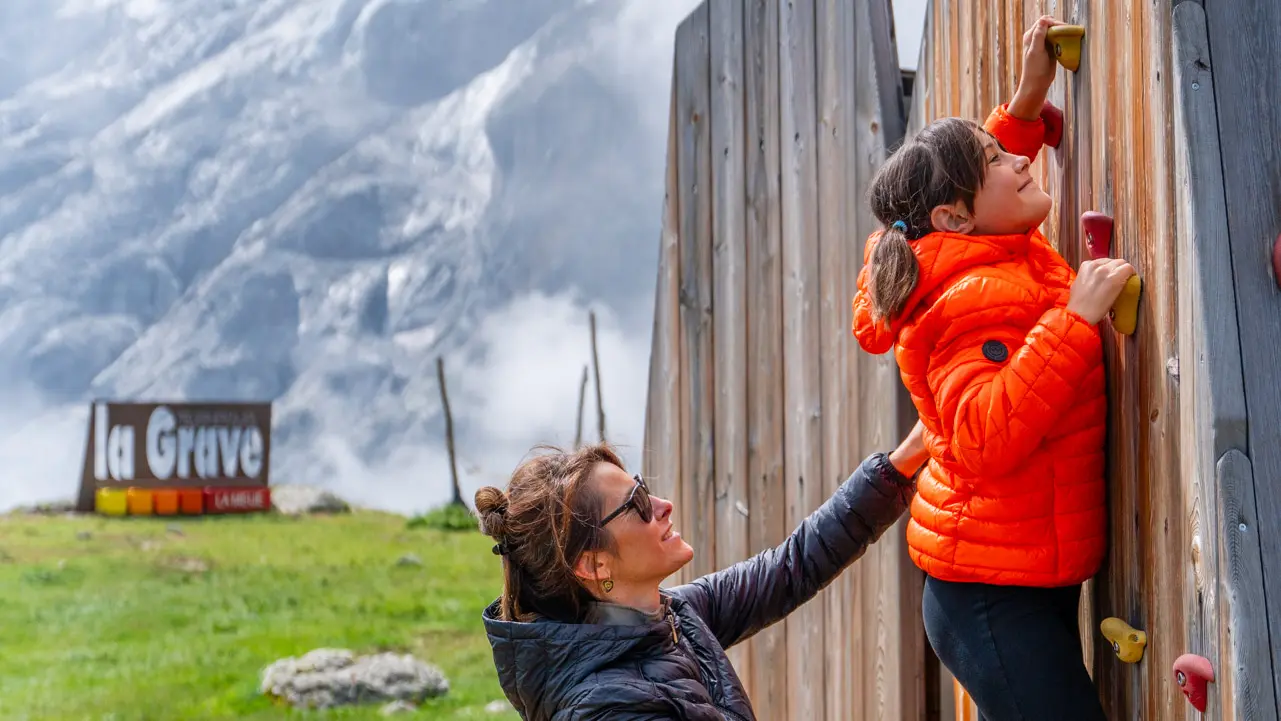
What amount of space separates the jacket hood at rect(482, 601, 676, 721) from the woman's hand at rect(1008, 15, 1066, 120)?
0.94 metres

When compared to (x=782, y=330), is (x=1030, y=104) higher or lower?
higher

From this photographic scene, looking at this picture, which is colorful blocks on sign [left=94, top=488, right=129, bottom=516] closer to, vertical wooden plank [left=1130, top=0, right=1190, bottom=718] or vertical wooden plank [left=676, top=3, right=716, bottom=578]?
vertical wooden plank [left=676, top=3, right=716, bottom=578]

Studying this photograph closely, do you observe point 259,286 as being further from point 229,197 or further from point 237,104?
point 237,104

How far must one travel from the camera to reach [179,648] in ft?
23.6

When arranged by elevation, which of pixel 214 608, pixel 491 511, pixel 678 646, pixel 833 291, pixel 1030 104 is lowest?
pixel 214 608

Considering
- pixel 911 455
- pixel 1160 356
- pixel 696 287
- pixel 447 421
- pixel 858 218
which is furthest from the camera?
pixel 447 421

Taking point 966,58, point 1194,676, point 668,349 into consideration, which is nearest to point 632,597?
point 1194,676

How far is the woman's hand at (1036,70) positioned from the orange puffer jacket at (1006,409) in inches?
8.7

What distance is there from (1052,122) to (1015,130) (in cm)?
6

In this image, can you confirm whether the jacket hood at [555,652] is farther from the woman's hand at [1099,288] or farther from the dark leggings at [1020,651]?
the woman's hand at [1099,288]

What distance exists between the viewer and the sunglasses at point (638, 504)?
5.73 ft

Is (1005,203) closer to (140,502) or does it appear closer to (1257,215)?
(1257,215)

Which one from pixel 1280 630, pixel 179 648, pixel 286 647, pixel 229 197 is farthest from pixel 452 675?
pixel 229 197

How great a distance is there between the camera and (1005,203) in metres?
1.55
